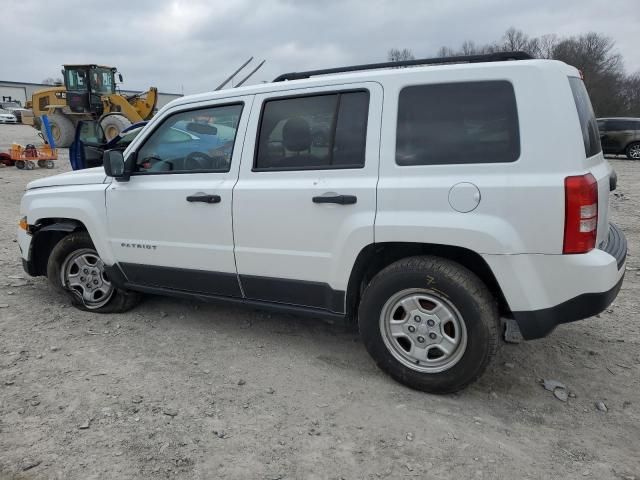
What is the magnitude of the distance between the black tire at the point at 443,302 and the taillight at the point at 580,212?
0.56 m

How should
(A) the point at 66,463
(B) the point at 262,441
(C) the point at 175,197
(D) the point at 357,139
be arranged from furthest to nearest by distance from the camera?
(C) the point at 175,197, (D) the point at 357,139, (B) the point at 262,441, (A) the point at 66,463

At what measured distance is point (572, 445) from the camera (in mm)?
2693

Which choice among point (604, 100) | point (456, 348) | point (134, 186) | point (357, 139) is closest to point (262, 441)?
point (456, 348)

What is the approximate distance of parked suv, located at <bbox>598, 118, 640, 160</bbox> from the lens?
18.1m

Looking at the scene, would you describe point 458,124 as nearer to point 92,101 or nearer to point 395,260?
point 395,260

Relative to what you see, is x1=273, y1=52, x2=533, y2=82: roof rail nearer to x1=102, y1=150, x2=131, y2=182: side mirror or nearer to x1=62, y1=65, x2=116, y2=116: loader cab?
x1=102, y1=150, x2=131, y2=182: side mirror

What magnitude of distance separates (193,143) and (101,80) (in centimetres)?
1742

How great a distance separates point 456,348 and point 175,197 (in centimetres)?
223

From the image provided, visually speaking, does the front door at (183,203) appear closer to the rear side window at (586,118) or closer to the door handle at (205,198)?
the door handle at (205,198)

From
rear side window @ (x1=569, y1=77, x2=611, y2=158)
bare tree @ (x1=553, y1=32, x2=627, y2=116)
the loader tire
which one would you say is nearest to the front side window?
rear side window @ (x1=569, y1=77, x2=611, y2=158)

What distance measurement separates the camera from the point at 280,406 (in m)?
3.06

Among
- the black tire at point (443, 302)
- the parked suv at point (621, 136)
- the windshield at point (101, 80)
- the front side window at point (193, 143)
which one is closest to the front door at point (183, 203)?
the front side window at point (193, 143)

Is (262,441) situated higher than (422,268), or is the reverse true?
(422,268)

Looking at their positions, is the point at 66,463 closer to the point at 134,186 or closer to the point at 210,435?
the point at 210,435
